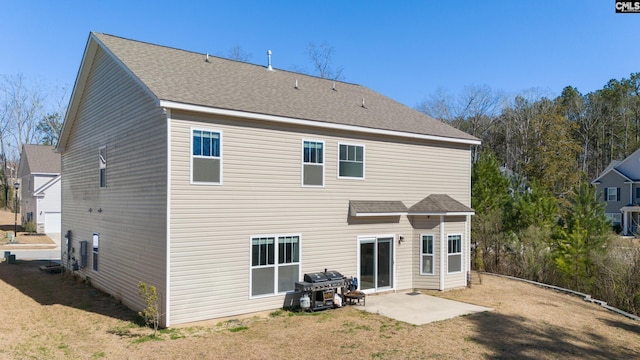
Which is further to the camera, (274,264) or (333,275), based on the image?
(333,275)

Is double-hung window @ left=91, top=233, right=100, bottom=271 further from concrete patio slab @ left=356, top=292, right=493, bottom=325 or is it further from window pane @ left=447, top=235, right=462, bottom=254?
window pane @ left=447, top=235, right=462, bottom=254

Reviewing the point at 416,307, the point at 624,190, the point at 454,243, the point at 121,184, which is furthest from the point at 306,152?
the point at 624,190

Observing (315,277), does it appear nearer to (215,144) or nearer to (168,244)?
(168,244)

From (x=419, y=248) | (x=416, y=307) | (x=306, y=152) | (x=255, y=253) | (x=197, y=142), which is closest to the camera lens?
(x=197, y=142)

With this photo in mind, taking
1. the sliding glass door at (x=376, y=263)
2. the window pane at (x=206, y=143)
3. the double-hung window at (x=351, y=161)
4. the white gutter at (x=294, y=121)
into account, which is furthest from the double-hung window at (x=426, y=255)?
the window pane at (x=206, y=143)

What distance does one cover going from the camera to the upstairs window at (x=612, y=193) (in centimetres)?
4365

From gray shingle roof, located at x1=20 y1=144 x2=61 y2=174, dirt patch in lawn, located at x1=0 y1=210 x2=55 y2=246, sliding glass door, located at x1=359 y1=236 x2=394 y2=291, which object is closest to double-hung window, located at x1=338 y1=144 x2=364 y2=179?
sliding glass door, located at x1=359 y1=236 x2=394 y2=291

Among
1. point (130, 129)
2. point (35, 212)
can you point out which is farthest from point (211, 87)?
point (35, 212)

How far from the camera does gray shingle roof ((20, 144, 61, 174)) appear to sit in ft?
126

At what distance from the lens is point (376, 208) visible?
14.2 metres

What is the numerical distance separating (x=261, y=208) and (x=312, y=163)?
2.11 metres

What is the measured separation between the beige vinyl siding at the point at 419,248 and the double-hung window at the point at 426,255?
99 millimetres

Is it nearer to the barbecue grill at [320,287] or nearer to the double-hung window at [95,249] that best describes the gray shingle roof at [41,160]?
the double-hung window at [95,249]

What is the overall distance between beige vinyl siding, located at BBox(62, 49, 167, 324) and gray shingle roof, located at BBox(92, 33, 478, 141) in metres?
0.61
